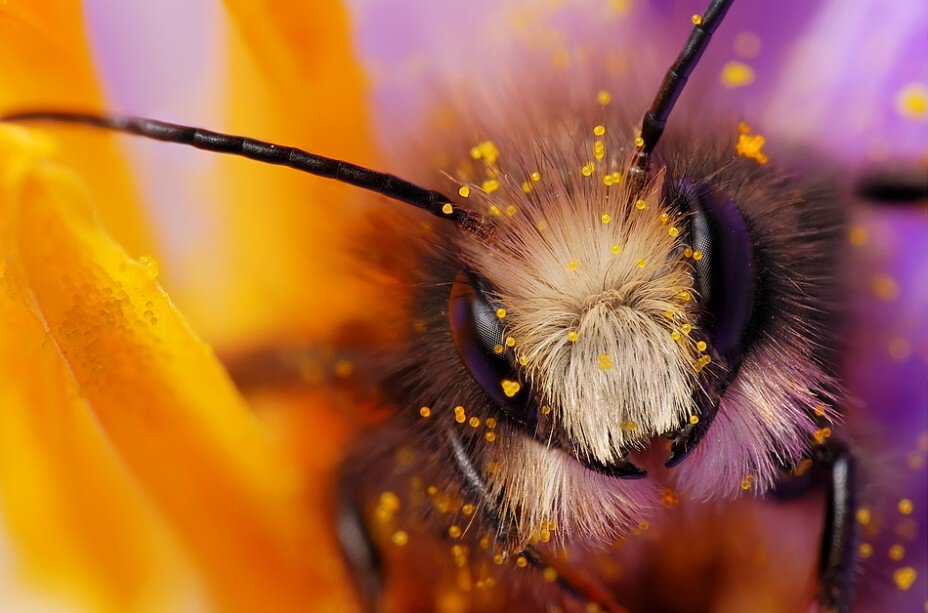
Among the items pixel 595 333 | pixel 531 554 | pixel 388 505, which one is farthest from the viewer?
pixel 388 505

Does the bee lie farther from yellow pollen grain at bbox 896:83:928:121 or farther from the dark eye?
yellow pollen grain at bbox 896:83:928:121

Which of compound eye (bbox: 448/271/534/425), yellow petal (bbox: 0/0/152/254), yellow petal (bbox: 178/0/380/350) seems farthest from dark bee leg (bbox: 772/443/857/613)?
yellow petal (bbox: 0/0/152/254)

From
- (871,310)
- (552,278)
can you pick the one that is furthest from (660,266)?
(871,310)

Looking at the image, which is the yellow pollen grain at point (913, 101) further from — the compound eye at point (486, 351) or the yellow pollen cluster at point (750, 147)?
the compound eye at point (486, 351)

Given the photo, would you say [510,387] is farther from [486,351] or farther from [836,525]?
[836,525]

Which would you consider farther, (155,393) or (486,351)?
(155,393)

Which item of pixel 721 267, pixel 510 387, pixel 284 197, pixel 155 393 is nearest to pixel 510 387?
pixel 510 387
